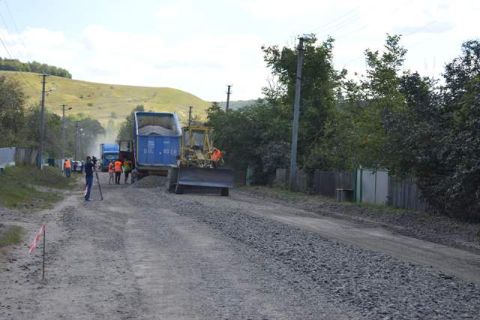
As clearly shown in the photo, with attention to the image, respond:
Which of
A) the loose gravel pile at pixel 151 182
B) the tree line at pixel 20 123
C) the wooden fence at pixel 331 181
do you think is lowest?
the loose gravel pile at pixel 151 182

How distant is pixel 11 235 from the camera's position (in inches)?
548

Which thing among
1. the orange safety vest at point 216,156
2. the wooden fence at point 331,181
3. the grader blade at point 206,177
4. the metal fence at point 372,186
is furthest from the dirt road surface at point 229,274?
the orange safety vest at point 216,156

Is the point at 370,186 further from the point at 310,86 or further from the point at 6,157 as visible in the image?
the point at 6,157

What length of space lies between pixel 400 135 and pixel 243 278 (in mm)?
12814

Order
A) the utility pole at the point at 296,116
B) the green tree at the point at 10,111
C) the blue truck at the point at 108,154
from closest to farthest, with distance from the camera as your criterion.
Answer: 1. the utility pole at the point at 296,116
2. the green tree at the point at 10,111
3. the blue truck at the point at 108,154

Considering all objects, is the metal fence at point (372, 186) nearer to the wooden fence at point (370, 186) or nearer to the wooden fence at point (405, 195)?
the wooden fence at point (370, 186)

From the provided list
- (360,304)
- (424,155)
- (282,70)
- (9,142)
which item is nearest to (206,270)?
(360,304)

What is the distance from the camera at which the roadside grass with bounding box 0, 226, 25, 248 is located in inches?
515

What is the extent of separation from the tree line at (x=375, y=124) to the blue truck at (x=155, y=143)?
596 cm

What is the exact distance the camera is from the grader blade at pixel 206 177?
101 feet

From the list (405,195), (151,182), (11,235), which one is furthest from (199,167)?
(11,235)

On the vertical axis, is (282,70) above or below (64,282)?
above

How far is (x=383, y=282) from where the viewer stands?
999cm

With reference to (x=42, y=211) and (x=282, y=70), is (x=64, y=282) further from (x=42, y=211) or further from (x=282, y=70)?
(x=282, y=70)
